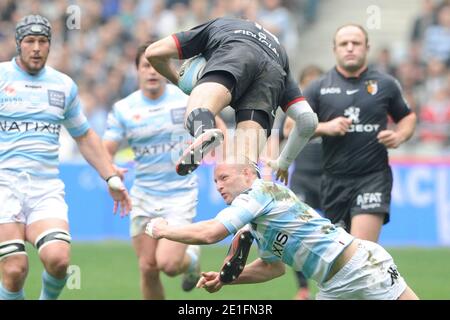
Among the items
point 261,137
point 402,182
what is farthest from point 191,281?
point 402,182

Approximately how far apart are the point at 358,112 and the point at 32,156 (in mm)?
3276

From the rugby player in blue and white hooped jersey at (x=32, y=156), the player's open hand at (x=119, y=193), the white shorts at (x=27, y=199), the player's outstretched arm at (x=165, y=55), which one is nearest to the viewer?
the player's outstretched arm at (x=165, y=55)

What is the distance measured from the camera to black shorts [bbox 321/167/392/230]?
10156mm

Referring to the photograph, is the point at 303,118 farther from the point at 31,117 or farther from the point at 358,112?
the point at 31,117

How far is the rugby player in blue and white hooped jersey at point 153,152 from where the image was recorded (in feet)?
35.6

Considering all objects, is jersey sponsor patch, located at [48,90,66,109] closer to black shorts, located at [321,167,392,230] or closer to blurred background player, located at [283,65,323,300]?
black shorts, located at [321,167,392,230]

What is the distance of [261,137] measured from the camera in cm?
802

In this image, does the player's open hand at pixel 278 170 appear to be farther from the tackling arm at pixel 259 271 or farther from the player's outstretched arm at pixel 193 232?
the player's outstretched arm at pixel 193 232

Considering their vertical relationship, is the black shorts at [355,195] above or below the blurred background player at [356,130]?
below

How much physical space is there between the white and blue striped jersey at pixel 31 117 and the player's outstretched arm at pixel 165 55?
1299 mm

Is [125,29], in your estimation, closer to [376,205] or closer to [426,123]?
[426,123]

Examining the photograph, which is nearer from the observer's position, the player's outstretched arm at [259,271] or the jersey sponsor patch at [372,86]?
the player's outstretched arm at [259,271]

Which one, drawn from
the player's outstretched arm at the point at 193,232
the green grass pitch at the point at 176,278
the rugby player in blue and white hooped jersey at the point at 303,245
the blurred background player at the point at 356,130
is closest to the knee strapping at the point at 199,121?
the rugby player in blue and white hooped jersey at the point at 303,245
